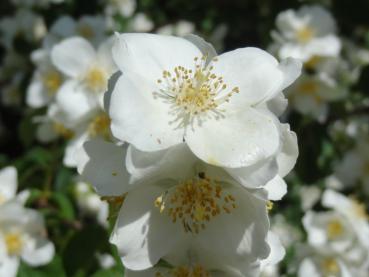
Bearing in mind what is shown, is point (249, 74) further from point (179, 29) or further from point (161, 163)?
point (179, 29)

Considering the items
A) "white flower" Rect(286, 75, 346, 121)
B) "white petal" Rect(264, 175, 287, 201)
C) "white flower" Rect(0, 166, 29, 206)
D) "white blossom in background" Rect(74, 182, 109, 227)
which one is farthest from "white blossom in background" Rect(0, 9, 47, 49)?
"white petal" Rect(264, 175, 287, 201)

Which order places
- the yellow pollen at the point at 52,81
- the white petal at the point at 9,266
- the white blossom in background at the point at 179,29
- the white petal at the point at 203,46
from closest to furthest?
the white petal at the point at 203,46 → the white petal at the point at 9,266 → the yellow pollen at the point at 52,81 → the white blossom in background at the point at 179,29

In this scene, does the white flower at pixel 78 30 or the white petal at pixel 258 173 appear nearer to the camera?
the white petal at pixel 258 173

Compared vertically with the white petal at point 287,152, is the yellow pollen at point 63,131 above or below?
below

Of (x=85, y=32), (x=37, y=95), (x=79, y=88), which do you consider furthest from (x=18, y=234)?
(x=85, y=32)

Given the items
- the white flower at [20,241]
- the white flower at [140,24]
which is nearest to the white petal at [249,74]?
the white flower at [20,241]

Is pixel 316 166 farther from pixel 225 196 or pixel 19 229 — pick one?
pixel 225 196

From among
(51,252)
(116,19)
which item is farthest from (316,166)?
(116,19)

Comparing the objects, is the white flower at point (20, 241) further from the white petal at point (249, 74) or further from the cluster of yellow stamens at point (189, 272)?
the white petal at point (249, 74)
